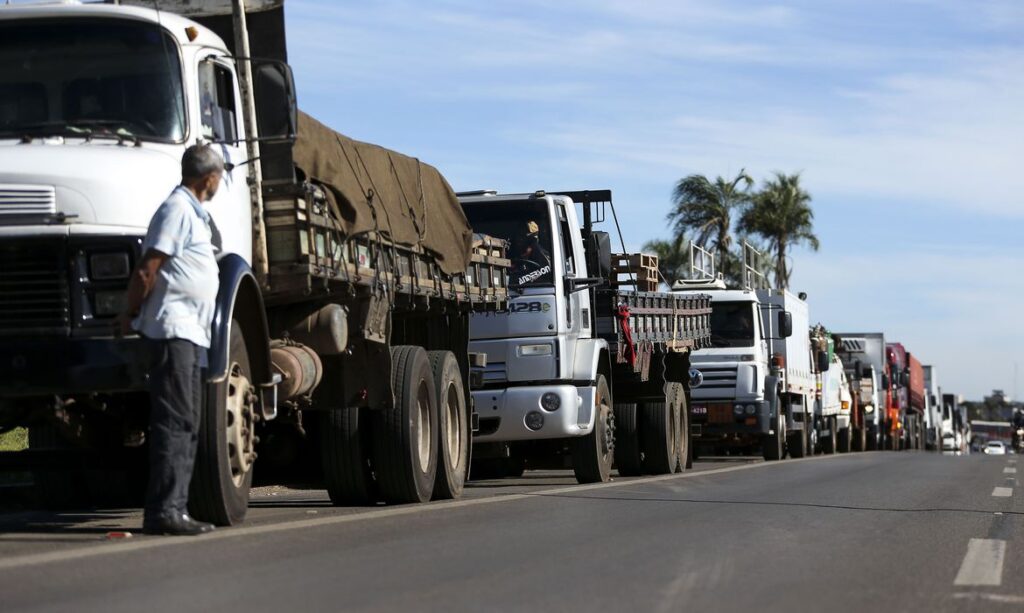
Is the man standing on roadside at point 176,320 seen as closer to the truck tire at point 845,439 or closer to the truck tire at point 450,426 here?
the truck tire at point 450,426

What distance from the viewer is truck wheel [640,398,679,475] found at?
18.9 meters

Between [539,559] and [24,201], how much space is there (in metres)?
3.15

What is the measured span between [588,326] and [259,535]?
27.5 feet

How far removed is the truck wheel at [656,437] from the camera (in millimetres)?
18859

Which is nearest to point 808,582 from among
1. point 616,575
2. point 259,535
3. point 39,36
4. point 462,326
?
point 616,575

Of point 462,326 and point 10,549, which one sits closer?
point 10,549

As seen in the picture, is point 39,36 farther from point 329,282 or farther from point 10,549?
point 10,549

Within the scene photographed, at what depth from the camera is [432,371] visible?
1280 centimetres

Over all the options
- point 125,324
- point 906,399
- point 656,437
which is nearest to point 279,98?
point 125,324

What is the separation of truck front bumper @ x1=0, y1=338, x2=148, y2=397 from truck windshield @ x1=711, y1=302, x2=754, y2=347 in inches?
789

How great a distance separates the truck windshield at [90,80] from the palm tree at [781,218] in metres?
50.0

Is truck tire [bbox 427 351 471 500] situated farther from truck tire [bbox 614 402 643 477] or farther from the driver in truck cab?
truck tire [bbox 614 402 643 477]

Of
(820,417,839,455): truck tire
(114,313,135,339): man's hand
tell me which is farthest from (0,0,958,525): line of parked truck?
(820,417,839,455): truck tire

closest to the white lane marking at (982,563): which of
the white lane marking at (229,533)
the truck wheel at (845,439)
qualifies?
the white lane marking at (229,533)
